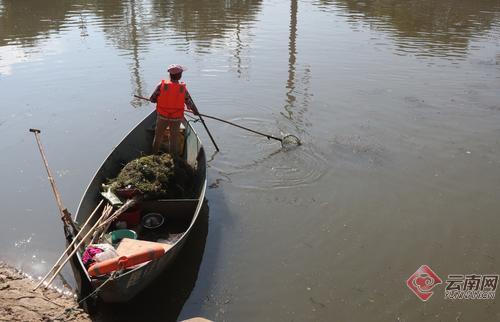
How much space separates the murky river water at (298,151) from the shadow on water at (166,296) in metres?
0.03

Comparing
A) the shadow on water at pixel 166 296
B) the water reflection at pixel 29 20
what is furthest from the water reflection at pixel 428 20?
the water reflection at pixel 29 20

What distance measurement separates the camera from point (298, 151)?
9523 mm

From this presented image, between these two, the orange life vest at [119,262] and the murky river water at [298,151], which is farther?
the murky river water at [298,151]

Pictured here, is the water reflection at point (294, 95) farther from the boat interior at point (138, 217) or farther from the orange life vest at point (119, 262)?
the orange life vest at point (119, 262)

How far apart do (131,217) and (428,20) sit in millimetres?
18872

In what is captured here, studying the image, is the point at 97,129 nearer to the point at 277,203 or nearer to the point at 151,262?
the point at 277,203

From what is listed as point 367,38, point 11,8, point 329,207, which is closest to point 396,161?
point 329,207

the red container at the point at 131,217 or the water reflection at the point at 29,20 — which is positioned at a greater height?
the water reflection at the point at 29,20

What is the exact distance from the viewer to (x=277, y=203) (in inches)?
306

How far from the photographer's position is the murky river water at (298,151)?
600 centimetres

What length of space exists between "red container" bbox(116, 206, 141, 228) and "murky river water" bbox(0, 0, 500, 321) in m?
0.91

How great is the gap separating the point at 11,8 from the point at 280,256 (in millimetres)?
23675

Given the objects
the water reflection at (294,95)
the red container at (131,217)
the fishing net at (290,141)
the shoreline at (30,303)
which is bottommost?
the shoreline at (30,303)

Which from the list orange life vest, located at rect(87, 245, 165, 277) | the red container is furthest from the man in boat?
orange life vest, located at rect(87, 245, 165, 277)
